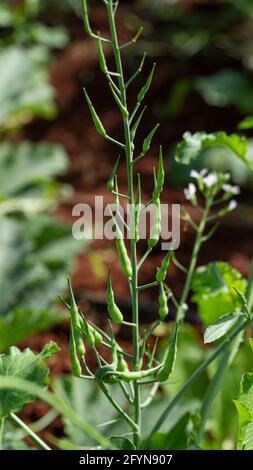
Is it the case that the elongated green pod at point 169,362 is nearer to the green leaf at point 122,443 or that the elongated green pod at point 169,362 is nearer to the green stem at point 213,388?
the green leaf at point 122,443

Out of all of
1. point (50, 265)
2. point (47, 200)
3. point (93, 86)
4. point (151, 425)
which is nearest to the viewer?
point (151, 425)

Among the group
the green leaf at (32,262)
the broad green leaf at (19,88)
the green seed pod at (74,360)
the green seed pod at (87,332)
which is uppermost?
the broad green leaf at (19,88)

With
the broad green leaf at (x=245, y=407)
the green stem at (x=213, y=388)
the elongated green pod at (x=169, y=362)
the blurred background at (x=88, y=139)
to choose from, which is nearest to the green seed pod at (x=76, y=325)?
the elongated green pod at (x=169, y=362)

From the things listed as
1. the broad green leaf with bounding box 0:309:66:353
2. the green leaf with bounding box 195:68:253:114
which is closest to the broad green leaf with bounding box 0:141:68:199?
the broad green leaf with bounding box 0:309:66:353

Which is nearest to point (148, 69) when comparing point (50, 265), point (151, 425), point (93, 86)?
point (93, 86)

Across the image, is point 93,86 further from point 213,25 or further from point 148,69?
point 213,25

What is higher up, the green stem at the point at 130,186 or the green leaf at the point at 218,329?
the green stem at the point at 130,186

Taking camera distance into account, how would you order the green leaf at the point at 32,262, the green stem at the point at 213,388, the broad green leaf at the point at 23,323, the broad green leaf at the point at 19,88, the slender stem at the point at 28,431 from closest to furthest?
the slender stem at the point at 28,431 < the green stem at the point at 213,388 < the broad green leaf at the point at 23,323 < the green leaf at the point at 32,262 < the broad green leaf at the point at 19,88

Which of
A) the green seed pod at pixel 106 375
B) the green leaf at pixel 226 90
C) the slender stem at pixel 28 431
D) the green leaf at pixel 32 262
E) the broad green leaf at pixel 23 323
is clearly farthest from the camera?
the green leaf at pixel 226 90

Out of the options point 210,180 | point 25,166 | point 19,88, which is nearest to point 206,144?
point 210,180
